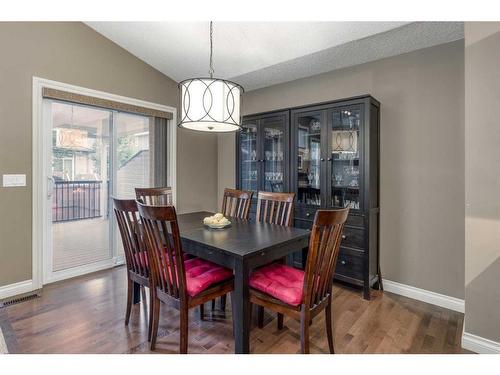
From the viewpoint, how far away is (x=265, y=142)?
Result: 11.6 feet

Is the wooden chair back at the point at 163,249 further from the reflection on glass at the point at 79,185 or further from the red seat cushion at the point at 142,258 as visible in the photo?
the reflection on glass at the point at 79,185

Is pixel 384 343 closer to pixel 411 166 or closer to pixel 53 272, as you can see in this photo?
pixel 411 166

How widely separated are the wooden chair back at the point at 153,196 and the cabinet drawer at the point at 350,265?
199cm

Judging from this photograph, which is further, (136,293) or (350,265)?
(350,265)

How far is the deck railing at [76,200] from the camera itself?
310cm

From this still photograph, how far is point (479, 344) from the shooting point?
1870mm

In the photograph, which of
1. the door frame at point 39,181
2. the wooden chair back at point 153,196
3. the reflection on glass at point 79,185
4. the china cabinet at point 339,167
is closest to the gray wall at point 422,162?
the china cabinet at point 339,167

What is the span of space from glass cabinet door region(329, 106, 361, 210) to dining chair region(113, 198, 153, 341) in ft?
6.25

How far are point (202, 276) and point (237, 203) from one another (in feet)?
3.94

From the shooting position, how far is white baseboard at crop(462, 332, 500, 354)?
6.02ft

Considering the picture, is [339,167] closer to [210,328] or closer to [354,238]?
[354,238]

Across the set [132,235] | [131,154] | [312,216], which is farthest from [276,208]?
[131,154]

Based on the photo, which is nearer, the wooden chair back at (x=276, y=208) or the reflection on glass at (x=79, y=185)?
the wooden chair back at (x=276, y=208)

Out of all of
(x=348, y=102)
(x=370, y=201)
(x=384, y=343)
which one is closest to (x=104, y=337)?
(x=384, y=343)
